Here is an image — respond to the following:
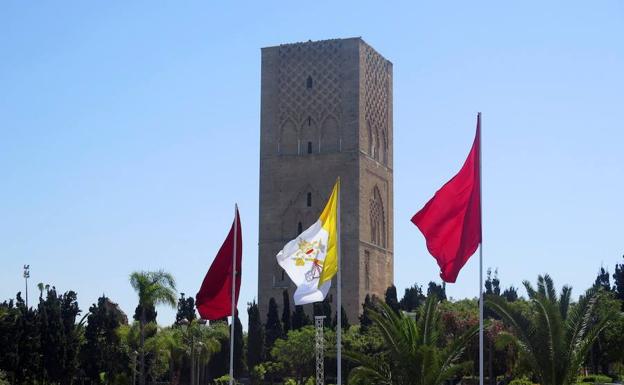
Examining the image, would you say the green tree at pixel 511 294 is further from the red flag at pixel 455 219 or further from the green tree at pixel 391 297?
the red flag at pixel 455 219

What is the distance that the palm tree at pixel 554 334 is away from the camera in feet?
96.0

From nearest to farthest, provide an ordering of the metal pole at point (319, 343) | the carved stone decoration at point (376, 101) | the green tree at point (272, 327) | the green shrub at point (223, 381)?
1. the metal pole at point (319, 343)
2. the green shrub at point (223, 381)
3. the green tree at point (272, 327)
4. the carved stone decoration at point (376, 101)

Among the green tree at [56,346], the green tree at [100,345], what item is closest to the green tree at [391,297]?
the green tree at [100,345]

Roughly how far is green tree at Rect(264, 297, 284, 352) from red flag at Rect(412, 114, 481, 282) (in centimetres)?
4401

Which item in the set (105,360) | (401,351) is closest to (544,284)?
(401,351)

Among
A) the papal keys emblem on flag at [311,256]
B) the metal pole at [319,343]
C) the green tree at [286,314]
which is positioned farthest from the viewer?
the green tree at [286,314]

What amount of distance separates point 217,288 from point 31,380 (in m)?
29.4

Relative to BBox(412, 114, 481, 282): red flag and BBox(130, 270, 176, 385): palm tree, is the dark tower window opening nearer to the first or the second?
BBox(130, 270, 176, 385): palm tree

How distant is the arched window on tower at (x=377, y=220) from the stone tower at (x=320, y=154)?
0.06 meters

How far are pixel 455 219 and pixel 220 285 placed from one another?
6725 mm

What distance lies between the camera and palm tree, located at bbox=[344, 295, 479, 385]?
27734 millimetres

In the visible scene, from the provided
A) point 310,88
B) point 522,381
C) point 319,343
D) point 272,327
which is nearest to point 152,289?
point 319,343

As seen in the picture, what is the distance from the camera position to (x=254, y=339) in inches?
2601

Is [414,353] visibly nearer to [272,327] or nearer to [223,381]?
[223,381]
